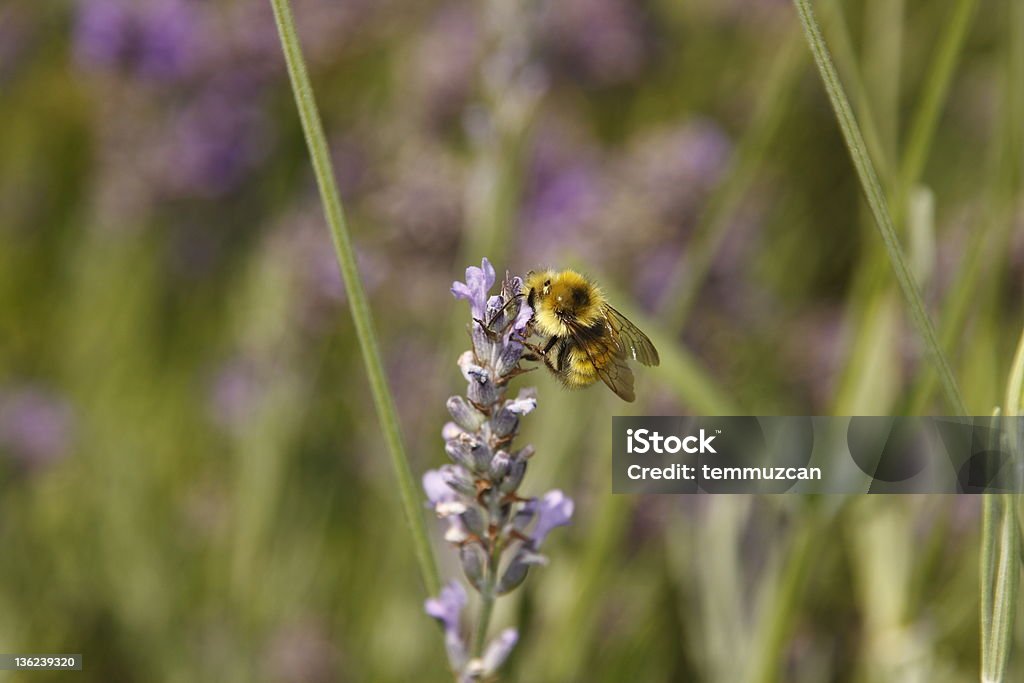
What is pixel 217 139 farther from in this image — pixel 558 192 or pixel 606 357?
pixel 606 357

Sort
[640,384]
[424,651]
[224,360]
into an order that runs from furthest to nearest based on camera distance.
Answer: [224,360] < [640,384] < [424,651]

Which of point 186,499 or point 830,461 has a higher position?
point 186,499

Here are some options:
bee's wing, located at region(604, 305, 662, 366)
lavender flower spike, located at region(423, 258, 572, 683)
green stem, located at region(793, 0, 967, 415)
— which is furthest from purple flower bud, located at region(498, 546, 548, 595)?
bee's wing, located at region(604, 305, 662, 366)

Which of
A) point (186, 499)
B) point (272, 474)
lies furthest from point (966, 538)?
point (186, 499)

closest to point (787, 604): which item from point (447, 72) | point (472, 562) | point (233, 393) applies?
point (472, 562)

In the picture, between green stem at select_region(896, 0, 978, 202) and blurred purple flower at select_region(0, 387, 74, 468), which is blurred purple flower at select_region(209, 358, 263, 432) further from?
green stem at select_region(896, 0, 978, 202)

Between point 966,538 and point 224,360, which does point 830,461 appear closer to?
point 966,538

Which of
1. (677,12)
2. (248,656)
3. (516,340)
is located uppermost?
(677,12)
